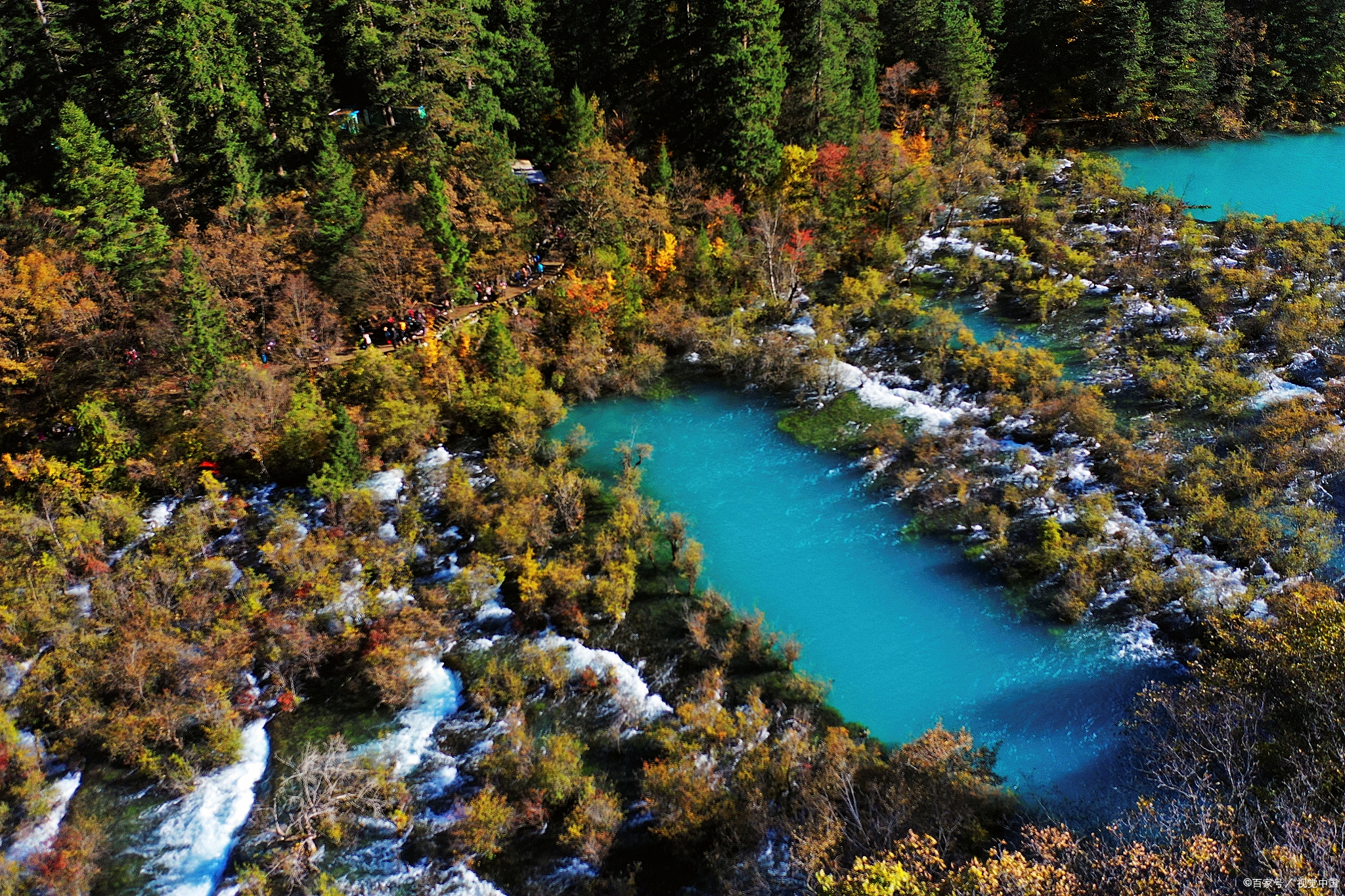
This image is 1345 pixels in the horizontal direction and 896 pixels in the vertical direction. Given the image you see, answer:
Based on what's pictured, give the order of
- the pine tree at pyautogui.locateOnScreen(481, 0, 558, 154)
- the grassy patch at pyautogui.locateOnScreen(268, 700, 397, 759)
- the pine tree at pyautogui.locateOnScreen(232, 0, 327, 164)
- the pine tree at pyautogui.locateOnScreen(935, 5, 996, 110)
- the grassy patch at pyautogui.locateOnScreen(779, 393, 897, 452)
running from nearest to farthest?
the grassy patch at pyautogui.locateOnScreen(268, 700, 397, 759) < the grassy patch at pyautogui.locateOnScreen(779, 393, 897, 452) < the pine tree at pyautogui.locateOnScreen(232, 0, 327, 164) < the pine tree at pyautogui.locateOnScreen(481, 0, 558, 154) < the pine tree at pyautogui.locateOnScreen(935, 5, 996, 110)

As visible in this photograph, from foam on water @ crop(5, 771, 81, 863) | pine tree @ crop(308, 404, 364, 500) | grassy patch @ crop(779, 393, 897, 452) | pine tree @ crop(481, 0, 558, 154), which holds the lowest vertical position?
foam on water @ crop(5, 771, 81, 863)

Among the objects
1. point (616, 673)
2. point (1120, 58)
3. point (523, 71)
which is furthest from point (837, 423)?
point (1120, 58)

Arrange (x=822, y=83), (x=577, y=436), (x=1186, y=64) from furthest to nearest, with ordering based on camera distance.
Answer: (x=1186, y=64)
(x=822, y=83)
(x=577, y=436)

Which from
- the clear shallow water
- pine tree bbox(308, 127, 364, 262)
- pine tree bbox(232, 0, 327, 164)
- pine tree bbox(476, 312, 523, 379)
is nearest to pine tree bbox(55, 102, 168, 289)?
pine tree bbox(308, 127, 364, 262)

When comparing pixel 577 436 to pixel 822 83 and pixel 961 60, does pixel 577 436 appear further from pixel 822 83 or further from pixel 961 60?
pixel 961 60

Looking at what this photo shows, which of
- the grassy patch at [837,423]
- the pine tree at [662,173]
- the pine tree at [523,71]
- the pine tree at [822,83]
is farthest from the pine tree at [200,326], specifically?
the pine tree at [822,83]

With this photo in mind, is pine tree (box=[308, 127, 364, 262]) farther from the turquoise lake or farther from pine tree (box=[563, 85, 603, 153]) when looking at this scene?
the turquoise lake
